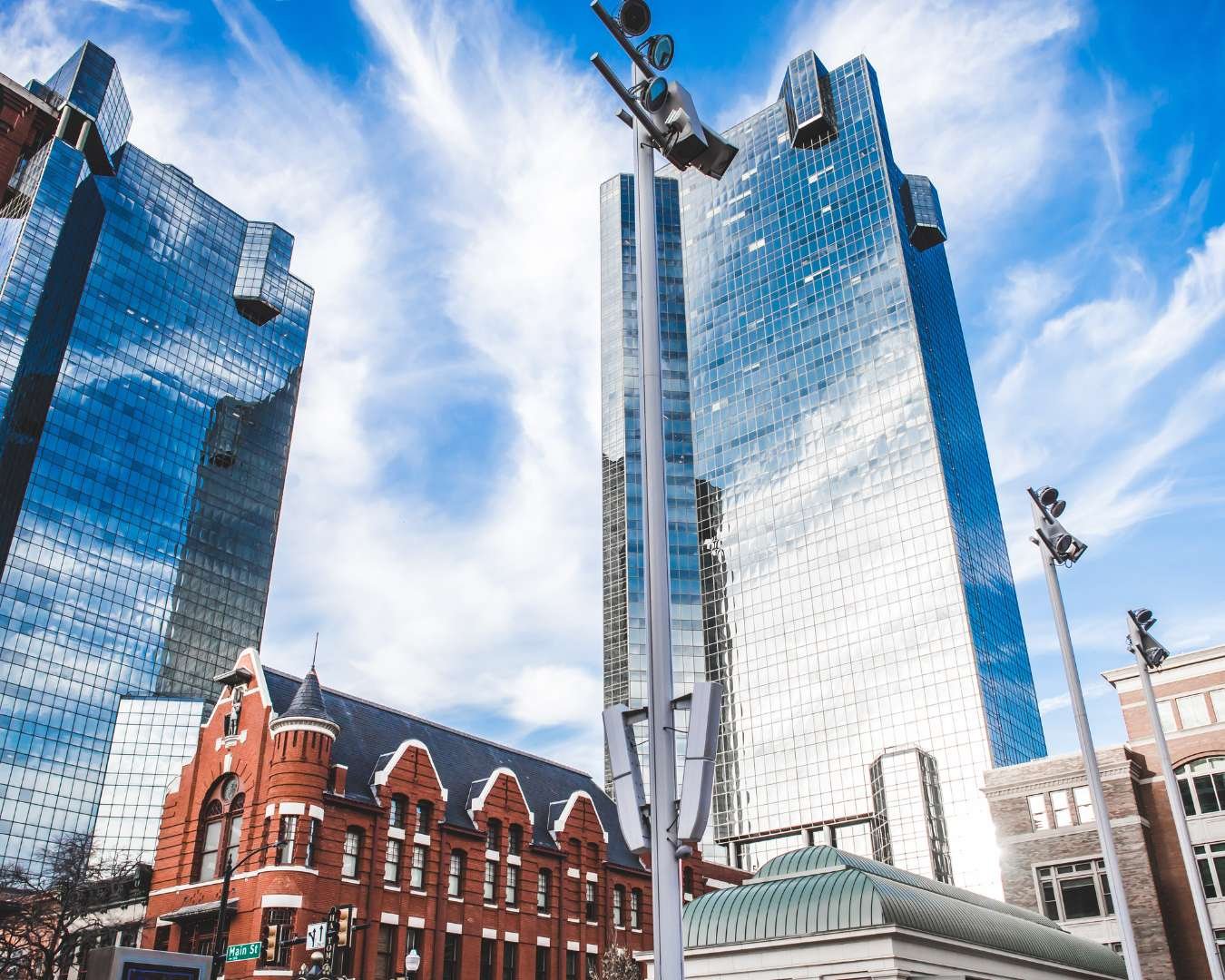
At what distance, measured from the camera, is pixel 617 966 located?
51.7 m

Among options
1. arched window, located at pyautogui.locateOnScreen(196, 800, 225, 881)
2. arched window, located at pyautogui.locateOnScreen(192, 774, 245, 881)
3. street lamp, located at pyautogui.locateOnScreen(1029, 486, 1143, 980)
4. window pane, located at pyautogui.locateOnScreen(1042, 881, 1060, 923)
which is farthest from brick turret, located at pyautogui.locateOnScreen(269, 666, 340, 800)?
window pane, located at pyautogui.locateOnScreen(1042, 881, 1060, 923)

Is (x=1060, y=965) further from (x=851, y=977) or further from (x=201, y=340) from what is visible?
(x=201, y=340)

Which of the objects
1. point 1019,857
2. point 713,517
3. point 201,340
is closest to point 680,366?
point 713,517

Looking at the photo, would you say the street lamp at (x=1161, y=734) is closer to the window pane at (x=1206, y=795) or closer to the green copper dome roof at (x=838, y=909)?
A: the green copper dome roof at (x=838, y=909)

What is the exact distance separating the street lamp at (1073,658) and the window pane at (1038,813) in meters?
39.0

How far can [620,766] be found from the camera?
11320 mm

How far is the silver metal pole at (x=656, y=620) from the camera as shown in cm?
1033

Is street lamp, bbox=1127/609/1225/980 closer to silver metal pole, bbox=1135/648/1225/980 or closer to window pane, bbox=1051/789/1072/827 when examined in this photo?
silver metal pole, bbox=1135/648/1225/980

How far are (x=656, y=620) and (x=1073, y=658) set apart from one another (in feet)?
59.2

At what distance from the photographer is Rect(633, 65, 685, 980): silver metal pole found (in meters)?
10.3

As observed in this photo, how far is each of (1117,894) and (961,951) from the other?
1170 centimetres

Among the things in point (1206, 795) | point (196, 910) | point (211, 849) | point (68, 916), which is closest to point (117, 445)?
point (68, 916)

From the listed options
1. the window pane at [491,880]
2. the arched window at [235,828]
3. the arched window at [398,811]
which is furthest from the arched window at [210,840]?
the window pane at [491,880]

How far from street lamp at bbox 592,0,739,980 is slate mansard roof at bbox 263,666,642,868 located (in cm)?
3639
